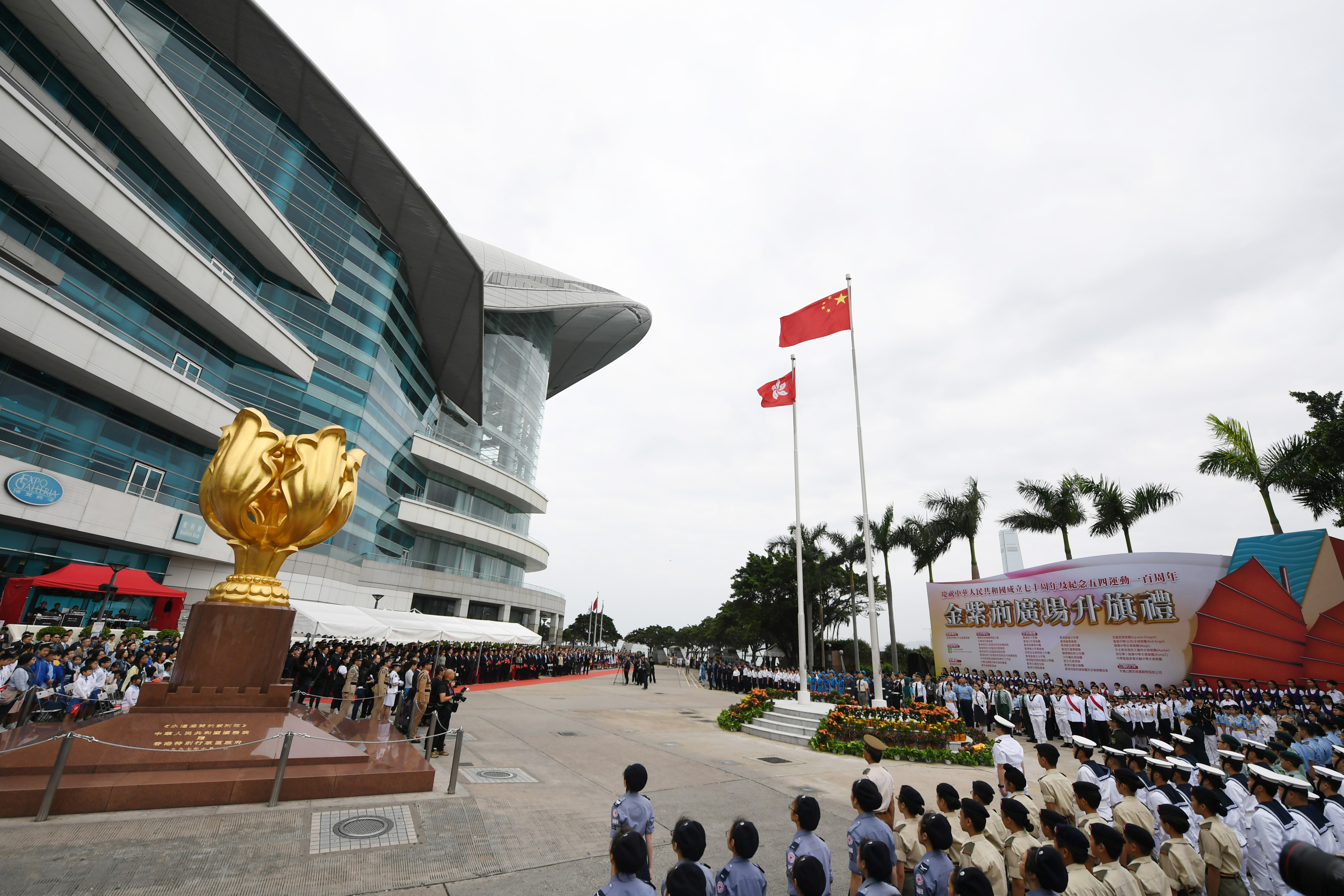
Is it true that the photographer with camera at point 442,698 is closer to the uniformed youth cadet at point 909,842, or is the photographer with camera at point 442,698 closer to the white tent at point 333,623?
the white tent at point 333,623

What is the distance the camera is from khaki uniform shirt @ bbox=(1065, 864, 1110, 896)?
12.5 feet

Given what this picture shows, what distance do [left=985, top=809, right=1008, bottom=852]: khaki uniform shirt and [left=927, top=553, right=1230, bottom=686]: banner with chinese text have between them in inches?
755

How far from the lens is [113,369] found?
67.9 ft

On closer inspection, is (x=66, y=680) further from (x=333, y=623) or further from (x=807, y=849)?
(x=807, y=849)

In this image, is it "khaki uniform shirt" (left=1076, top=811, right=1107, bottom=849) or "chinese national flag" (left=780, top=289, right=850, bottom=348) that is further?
"chinese national flag" (left=780, top=289, right=850, bottom=348)

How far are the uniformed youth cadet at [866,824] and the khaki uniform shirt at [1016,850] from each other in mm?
906

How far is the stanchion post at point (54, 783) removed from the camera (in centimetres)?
609

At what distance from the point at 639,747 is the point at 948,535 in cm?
2477

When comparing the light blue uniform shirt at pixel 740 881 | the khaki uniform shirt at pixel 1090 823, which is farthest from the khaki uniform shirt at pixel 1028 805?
the light blue uniform shirt at pixel 740 881

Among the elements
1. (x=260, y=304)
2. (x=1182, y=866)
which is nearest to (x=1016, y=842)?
(x=1182, y=866)

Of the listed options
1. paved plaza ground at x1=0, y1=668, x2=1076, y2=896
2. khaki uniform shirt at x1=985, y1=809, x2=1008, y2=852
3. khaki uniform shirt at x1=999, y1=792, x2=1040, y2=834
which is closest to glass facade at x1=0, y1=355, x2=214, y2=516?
paved plaza ground at x1=0, y1=668, x2=1076, y2=896

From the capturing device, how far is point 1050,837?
5008 mm

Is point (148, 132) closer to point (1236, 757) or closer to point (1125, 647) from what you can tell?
point (1236, 757)

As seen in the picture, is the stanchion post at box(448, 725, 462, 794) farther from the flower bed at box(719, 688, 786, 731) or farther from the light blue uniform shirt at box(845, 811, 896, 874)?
the flower bed at box(719, 688, 786, 731)
